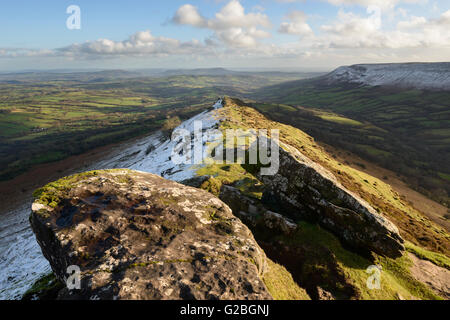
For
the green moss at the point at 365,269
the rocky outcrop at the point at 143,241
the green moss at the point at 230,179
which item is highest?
the rocky outcrop at the point at 143,241

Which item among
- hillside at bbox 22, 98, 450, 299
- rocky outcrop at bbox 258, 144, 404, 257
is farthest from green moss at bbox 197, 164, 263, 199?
hillside at bbox 22, 98, 450, 299

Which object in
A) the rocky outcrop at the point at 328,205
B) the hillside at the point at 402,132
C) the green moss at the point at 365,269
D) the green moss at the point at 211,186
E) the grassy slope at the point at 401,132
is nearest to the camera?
the green moss at the point at 365,269

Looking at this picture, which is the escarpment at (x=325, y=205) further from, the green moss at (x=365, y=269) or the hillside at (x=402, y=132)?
the hillside at (x=402, y=132)

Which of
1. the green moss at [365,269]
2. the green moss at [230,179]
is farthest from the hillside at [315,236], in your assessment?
the green moss at [230,179]

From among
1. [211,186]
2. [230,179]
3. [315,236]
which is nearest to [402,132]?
[230,179]

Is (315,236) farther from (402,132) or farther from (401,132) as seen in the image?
(401,132)
